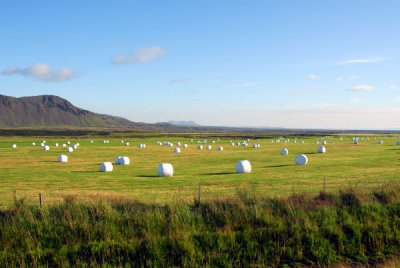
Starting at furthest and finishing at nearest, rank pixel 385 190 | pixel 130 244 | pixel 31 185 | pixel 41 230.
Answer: pixel 31 185
pixel 385 190
pixel 41 230
pixel 130 244

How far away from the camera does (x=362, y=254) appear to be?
12.6 m

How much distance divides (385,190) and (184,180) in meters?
16.3

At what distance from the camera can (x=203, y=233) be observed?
13242 mm

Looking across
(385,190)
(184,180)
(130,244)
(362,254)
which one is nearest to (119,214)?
(130,244)

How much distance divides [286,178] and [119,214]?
19.2m

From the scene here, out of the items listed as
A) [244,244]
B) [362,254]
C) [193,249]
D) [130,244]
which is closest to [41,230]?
[130,244]

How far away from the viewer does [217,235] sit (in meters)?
13.1

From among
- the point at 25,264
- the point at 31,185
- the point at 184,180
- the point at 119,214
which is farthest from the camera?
the point at 184,180

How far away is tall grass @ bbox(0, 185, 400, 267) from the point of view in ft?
39.7

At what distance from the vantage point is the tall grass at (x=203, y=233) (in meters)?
12.1

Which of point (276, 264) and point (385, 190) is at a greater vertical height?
point (385, 190)

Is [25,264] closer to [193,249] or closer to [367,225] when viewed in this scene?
[193,249]

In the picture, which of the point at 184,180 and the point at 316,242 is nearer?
the point at 316,242

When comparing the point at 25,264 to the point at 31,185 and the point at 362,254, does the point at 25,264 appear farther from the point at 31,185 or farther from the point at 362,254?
the point at 31,185
